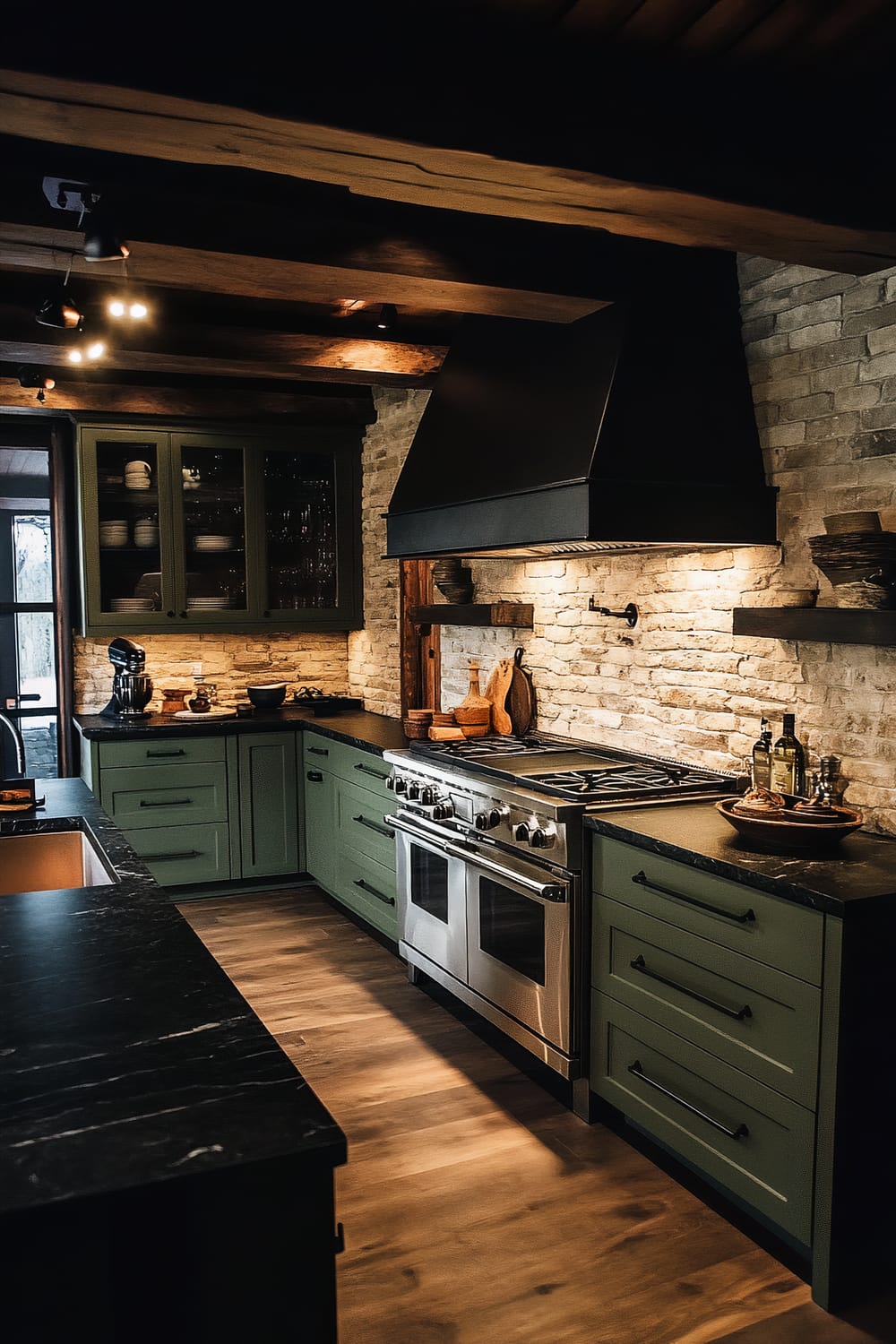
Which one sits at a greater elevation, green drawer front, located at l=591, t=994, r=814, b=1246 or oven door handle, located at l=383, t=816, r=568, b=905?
oven door handle, located at l=383, t=816, r=568, b=905

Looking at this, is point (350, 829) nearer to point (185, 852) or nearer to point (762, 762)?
point (185, 852)

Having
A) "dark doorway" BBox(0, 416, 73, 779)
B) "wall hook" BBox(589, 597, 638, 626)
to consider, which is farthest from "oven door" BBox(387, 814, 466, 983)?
"dark doorway" BBox(0, 416, 73, 779)

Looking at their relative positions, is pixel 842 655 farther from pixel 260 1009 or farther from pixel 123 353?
pixel 123 353

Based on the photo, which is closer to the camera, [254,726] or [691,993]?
[691,993]

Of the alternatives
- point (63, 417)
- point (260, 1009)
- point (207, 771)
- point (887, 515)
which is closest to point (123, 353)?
point (63, 417)

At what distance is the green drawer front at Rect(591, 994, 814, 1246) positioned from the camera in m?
2.48

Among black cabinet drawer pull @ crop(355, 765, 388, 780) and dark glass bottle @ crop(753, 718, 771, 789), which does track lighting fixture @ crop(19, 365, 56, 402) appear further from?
dark glass bottle @ crop(753, 718, 771, 789)

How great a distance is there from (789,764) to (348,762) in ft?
8.35

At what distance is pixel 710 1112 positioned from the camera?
2748 mm

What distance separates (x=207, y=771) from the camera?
5.68m

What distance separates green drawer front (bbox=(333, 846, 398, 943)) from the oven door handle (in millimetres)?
447

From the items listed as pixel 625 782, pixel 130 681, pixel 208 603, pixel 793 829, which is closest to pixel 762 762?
pixel 625 782

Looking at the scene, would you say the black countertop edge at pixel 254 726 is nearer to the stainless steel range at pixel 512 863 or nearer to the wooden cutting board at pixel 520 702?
the wooden cutting board at pixel 520 702

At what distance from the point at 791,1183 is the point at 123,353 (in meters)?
4.04
